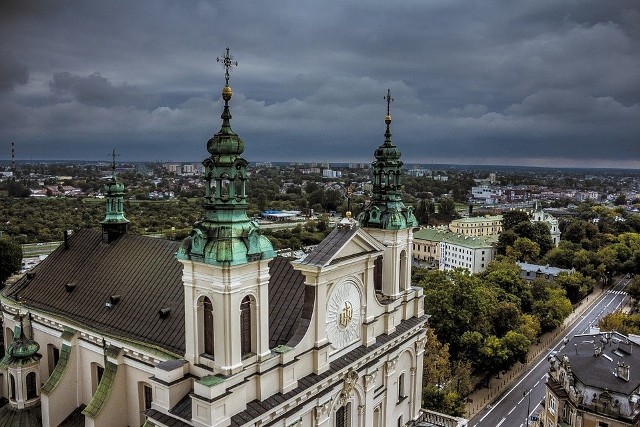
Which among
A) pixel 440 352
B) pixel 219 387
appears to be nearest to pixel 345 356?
pixel 219 387

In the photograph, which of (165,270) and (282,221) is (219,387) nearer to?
(165,270)

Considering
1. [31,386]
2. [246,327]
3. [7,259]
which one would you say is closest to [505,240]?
[7,259]

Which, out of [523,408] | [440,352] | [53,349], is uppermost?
[53,349]

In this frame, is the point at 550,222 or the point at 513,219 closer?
the point at 513,219

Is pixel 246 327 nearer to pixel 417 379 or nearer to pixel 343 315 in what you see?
pixel 343 315

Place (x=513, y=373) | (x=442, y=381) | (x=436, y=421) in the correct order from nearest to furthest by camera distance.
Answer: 1. (x=436, y=421)
2. (x=442, y=381)
3. (x=513, y=373)

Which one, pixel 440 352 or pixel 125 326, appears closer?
pixel 125 326

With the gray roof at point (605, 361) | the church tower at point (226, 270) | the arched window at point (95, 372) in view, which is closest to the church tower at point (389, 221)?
the church tower at point (226, 270)

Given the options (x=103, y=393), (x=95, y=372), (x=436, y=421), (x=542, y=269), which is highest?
(x=103, y=393)
